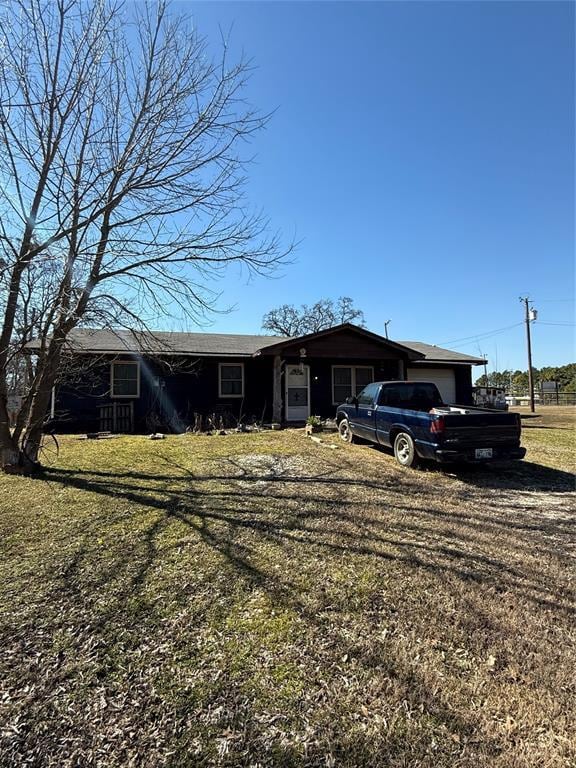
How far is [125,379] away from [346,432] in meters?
8.22

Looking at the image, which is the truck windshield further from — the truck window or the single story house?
the single story house

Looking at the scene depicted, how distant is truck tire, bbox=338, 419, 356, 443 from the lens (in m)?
10.9

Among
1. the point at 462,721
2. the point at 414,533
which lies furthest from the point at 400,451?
the point at 462,721

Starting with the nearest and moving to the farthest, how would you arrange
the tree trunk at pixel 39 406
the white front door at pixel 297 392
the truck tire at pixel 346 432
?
the tree trunk at pixel 39 406
the truck tire at pixel 346 432
the white front door at pixel 297 392

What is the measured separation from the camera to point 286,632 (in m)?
2.80

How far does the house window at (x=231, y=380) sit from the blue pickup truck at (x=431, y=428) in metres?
7.04

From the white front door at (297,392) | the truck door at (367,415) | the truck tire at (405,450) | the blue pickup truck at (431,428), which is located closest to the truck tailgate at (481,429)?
the blue pickup truck at (431,428)

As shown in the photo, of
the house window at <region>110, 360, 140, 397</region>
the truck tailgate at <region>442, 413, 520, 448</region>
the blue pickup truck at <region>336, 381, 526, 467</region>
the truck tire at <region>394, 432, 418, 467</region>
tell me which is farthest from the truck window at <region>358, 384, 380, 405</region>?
the house window at <region>110, 360, 140, 397</region>

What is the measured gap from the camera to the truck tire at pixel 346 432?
1093 cm

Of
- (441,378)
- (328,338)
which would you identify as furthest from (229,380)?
(441,378)

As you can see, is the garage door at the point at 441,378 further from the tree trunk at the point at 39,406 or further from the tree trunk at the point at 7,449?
the tree trunk at the point at 7,449

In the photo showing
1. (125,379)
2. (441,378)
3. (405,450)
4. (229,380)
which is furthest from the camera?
(441,378)

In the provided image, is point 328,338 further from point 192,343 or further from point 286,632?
point 286,632

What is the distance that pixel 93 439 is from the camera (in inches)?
453
